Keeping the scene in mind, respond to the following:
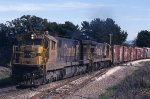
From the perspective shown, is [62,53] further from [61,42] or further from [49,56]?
[49,56]

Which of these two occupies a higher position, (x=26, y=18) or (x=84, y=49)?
(x=26, y=18)

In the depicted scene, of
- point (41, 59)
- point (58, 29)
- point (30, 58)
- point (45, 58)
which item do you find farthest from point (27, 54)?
point (58, 29)

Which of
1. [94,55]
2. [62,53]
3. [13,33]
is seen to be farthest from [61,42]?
[13,33]

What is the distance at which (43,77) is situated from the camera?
2308 centimetres

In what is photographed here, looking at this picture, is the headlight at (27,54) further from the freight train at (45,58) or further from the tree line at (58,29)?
the tree line at (58,29)

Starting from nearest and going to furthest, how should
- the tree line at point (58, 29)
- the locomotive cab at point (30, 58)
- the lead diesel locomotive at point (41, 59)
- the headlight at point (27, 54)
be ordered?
1. the locomotive cab at point (30, 58)
2. the lead diesel locomotive at point (41, 59)
3. the headlight at point (27, 54)
4. the tree line at point (58, 29)

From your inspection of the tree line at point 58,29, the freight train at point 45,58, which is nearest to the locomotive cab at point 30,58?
the freight train at point 45,58

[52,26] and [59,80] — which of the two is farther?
[52,26]

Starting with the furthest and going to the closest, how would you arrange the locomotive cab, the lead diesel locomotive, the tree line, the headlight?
1. the tree line
2. the headlight
3. the lead diesel locomotive
4. the locomotive cab

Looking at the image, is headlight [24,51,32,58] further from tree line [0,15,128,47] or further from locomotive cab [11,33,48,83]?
tree line [0,15,128,47]

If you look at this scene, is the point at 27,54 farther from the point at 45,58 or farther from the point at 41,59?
the point at 45,58

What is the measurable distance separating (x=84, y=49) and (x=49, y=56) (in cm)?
1128

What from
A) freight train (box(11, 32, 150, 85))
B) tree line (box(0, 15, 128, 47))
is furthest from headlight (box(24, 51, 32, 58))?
tree line (box(0, 15, 128, 47))

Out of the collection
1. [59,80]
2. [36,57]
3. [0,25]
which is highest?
[0,25]
